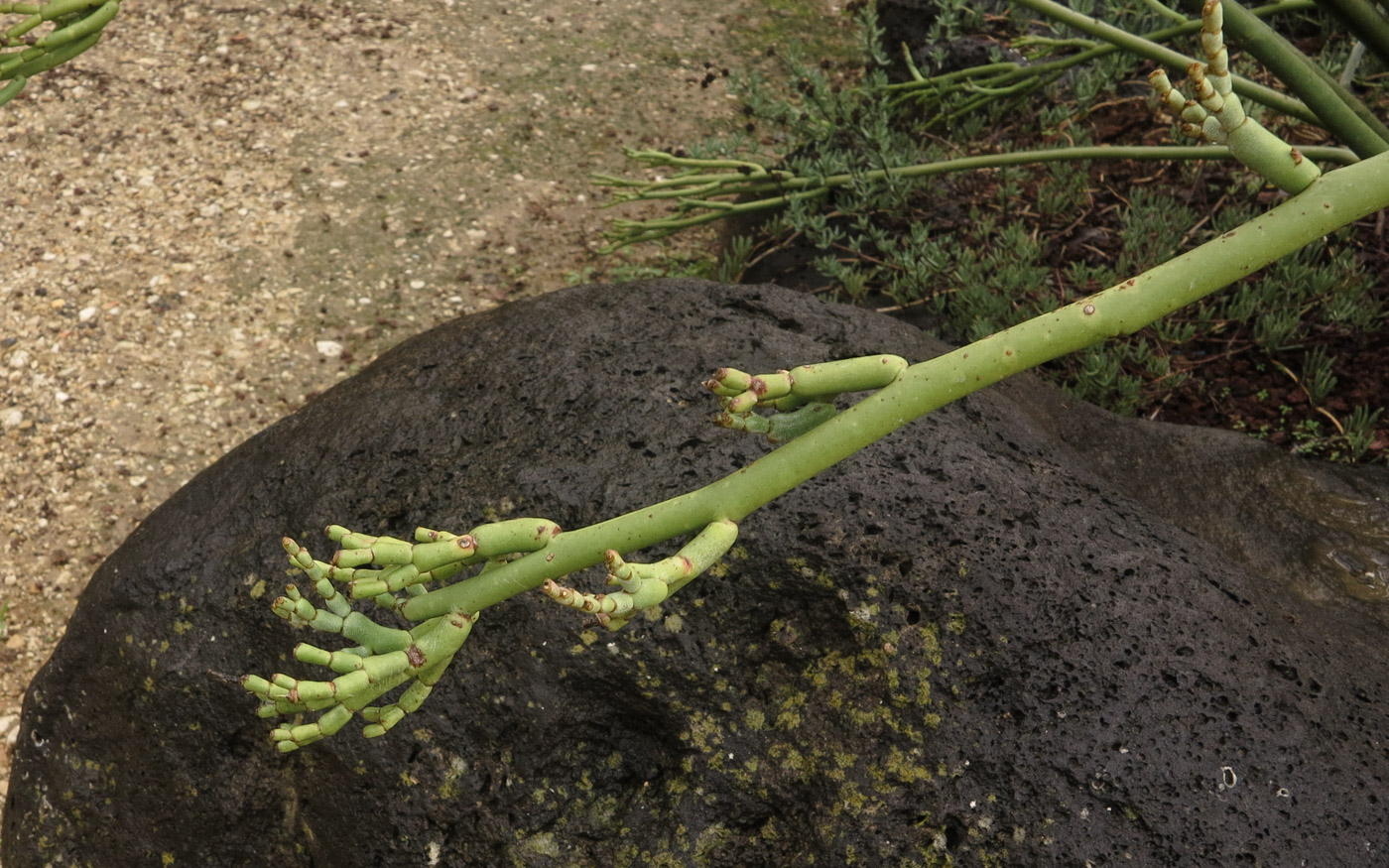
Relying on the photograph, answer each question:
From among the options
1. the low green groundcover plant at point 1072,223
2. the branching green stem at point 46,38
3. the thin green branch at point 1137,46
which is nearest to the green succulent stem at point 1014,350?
the thin green branch at point 1137,46

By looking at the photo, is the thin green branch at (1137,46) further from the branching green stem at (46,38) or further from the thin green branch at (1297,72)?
the branching green stem at (46,38)

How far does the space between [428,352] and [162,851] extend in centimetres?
116

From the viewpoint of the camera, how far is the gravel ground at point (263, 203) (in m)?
3.96

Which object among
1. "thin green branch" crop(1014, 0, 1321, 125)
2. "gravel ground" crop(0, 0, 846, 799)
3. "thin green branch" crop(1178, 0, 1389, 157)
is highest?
"thin green branch" crop(1178, 0, 1389, 157)

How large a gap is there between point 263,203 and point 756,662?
13.0ft

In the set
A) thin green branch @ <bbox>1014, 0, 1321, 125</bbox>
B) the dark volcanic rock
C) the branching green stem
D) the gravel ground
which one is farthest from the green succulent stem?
the gravel ground

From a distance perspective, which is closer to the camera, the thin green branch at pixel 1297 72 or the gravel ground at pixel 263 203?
the thin green branch at pixel 1297 72

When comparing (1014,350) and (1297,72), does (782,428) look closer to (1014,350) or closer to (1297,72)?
(1014,350)

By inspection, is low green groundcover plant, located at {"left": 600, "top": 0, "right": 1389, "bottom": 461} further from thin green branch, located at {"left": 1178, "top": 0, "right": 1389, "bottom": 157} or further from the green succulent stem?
the green succulent stem

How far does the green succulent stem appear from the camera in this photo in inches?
45.6

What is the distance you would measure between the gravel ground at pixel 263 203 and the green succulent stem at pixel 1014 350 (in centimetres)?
298

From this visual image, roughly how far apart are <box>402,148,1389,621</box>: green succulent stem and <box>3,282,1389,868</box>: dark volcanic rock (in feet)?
2.29

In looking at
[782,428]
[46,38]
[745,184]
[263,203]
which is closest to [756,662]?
[782,428]

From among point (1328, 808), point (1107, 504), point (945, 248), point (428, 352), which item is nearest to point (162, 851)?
point (428, 352)
